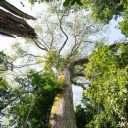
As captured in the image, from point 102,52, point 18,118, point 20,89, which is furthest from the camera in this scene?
point 20,89

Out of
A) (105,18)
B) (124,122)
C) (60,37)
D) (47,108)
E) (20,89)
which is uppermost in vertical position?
(60,37)

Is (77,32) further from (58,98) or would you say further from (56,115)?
(56,115)

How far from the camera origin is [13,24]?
1.88m

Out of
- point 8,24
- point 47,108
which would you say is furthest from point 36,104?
point 8,24

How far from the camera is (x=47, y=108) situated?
10.7 metres

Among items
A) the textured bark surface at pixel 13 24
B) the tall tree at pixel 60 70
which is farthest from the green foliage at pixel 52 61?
the textured bark surface at pixel 13 24

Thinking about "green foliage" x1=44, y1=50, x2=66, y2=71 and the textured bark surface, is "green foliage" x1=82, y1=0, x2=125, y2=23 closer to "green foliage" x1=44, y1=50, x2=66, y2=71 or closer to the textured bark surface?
"green foliage" x1=44, y1=50, x2=66, y2=71

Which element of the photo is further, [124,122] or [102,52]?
[102,52]

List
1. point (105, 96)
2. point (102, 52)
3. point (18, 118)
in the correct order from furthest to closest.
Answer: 1. point (18, 118)
2. point (102, 52)
3. point (105, 96)

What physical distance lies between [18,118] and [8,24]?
28.7 feet

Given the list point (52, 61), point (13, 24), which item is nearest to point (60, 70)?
point (52, 61)

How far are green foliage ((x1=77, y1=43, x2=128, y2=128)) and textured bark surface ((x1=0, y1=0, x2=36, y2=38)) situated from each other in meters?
4.75

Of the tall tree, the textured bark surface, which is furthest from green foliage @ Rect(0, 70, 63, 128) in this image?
the textured bark surface

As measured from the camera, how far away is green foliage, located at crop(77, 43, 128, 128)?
646 centimetres
